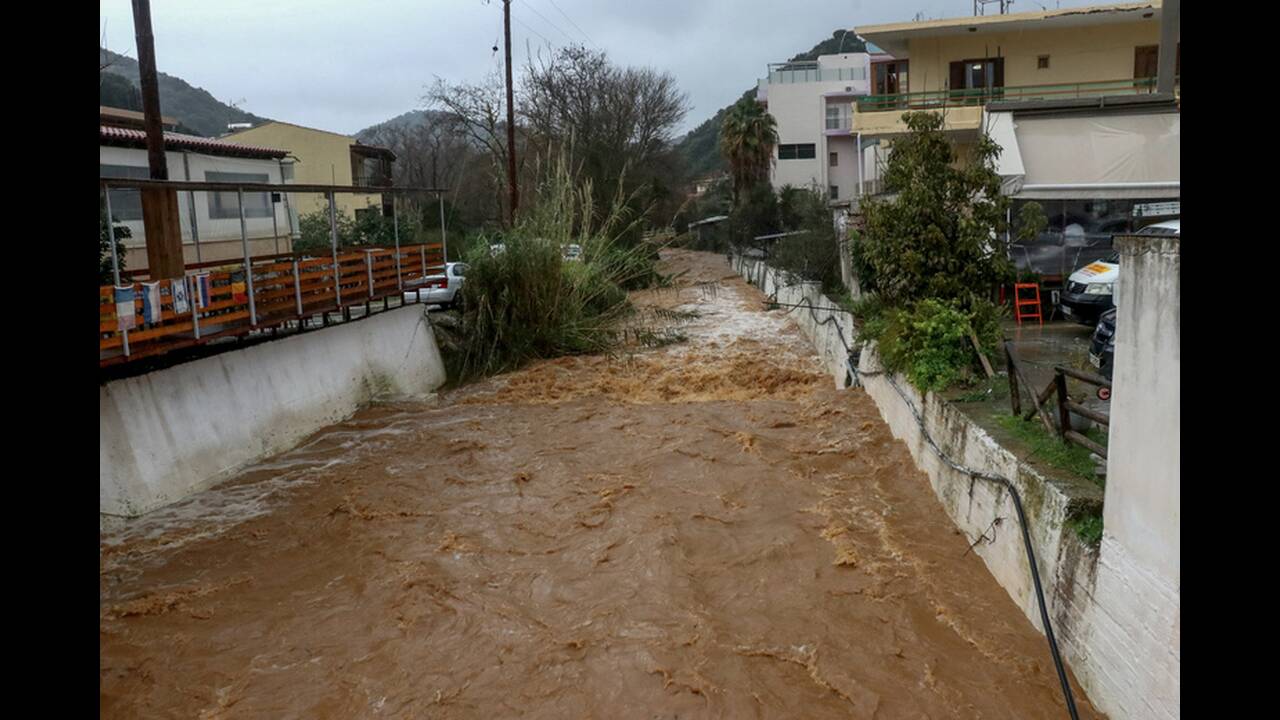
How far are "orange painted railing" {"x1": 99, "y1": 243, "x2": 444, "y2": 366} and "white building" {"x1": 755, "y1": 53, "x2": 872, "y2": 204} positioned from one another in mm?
38665

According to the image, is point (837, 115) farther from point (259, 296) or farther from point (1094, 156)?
point (259, 296)

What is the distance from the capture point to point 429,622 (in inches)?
295

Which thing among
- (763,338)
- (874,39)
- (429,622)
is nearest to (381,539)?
(429,622)

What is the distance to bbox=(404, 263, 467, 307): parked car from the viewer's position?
17.3 meters

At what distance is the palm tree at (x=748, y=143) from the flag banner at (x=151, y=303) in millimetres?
38336

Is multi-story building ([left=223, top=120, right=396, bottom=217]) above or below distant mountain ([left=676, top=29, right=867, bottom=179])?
below

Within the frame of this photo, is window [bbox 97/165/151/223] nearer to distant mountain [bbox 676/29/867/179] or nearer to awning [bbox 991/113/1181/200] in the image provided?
awning [bbox 991/113/1181/200]

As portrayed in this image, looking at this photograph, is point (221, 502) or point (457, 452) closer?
point (221, 502)

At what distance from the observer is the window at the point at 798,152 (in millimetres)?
52875

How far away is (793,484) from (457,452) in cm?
482

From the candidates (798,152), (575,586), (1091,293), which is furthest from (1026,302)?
(798,152)

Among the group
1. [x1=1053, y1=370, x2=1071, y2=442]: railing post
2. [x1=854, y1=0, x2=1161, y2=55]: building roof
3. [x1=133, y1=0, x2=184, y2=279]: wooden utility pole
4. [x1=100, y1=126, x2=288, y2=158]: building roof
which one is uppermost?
[x1=854, y1=0, x2=1161, y2=55]: building roof

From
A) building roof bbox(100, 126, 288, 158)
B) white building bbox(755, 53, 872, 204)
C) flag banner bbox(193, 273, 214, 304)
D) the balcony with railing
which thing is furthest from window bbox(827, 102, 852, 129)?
flag banner bbox(193, 273, 214, 304)
